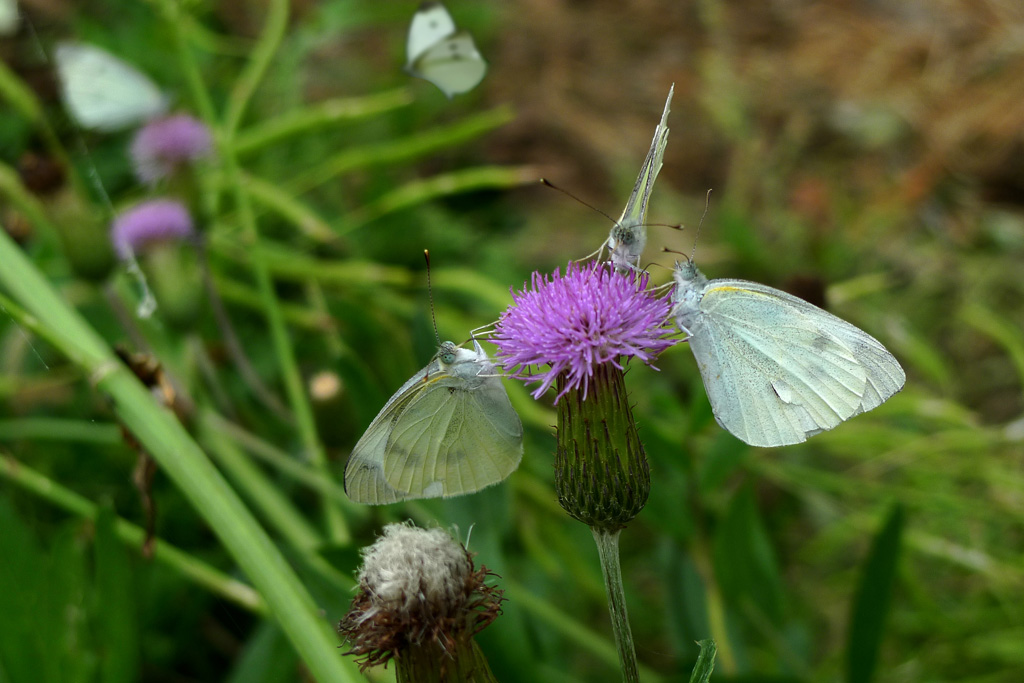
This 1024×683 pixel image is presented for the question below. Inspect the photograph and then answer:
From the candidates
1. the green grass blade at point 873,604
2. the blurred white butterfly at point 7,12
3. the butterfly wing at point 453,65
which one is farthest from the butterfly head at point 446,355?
the blurred white butterfly at point 7,12

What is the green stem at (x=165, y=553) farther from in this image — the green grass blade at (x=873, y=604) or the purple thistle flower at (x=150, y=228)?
the green grass blade at (x=873, y=604)

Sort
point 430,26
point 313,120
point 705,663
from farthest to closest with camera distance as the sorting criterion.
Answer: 1. point 313,120
2. point 430,26
3. point 705,663

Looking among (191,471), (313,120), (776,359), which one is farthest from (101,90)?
(776,359)

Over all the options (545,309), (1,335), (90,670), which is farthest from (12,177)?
(545,309)

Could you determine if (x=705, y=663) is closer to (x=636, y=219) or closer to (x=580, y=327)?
(x=580, y=327)

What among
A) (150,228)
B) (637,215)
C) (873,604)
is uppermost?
(150,228)

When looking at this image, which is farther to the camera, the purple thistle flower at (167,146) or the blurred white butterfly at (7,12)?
the purple thistle flower at (167,146)
